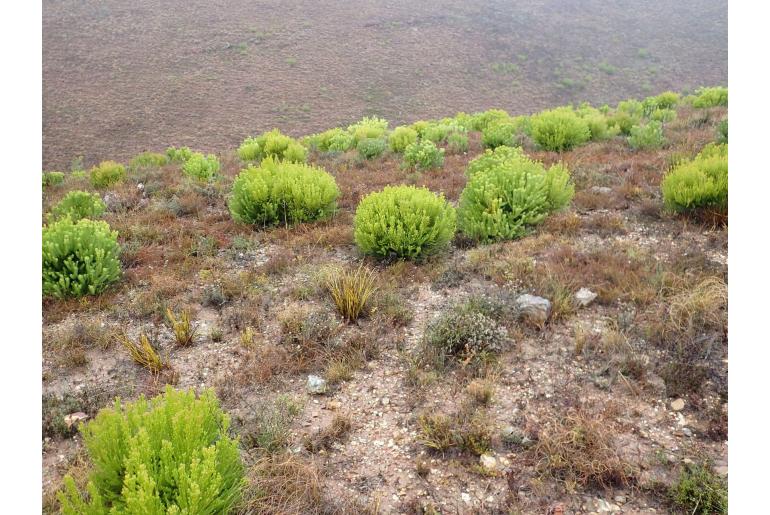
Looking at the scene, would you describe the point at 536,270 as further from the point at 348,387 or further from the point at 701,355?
the point at 348,387

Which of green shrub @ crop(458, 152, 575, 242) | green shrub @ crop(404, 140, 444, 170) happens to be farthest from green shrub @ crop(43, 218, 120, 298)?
green shrub @ crop(404, 140, 444, 170)

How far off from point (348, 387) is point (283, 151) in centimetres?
843

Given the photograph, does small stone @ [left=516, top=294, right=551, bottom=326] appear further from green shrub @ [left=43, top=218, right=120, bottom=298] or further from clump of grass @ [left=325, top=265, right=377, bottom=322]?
green shrub @ [left=43, top=218, right=120, bottom=298]

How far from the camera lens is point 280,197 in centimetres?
679

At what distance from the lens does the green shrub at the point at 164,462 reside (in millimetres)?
2025

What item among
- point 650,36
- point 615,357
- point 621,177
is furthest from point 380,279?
point 650,36

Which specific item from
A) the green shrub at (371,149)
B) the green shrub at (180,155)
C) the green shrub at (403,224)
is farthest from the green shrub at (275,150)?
the green shrub at (403,224)

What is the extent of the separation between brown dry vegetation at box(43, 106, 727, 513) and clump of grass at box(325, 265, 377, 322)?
3.4 inches

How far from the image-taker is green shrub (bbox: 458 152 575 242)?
230 inches

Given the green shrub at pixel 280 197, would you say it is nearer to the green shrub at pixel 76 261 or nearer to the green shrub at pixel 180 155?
the green shrub at pixel 76 261

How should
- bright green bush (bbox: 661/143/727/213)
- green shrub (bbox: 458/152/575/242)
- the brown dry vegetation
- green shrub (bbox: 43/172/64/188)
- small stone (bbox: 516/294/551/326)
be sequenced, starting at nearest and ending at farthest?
the brown dry vegetation → small stone (bbox: 516/294/551/326) → bright green bush (bbox: 661/143/727/213) → green shrub (bbox: 458/152/575/242) → green shrub (bbox: 43/172/64/188)

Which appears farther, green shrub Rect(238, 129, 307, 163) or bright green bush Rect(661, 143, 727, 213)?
green shrub Rect(238, 129, 307, 163)

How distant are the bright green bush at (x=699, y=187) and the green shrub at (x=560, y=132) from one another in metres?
4.12

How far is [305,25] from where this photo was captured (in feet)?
124
